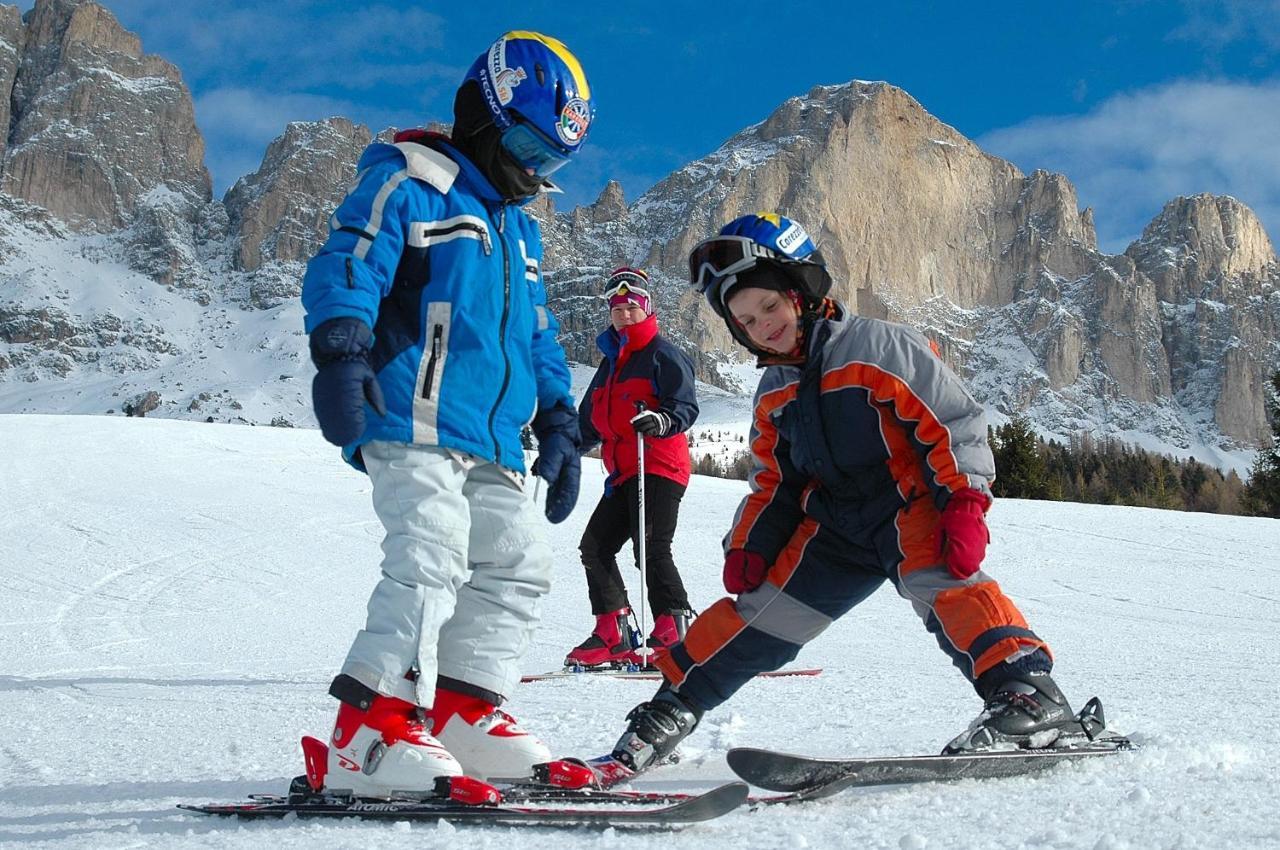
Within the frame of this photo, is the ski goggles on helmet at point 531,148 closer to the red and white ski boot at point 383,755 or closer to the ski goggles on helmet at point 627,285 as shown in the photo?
the red and white ski boot at point 383,755

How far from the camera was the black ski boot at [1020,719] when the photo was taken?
247cm

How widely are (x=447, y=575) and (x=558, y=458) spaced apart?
0.72 metres

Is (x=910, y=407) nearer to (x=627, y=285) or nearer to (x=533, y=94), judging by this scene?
(x=533, y=94)

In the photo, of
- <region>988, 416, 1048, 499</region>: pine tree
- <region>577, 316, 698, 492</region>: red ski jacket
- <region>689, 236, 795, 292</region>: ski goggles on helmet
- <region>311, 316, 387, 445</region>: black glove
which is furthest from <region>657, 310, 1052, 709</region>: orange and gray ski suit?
<region>988, 416, 1048, 499</region>: pine tree

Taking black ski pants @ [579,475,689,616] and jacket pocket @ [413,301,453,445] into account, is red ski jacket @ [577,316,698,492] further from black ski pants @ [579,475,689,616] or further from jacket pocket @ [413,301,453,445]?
jacket pocket @ [413,301,453,445]

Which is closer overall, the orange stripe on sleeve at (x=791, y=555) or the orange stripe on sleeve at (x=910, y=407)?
the orange stripe on sleeve at (x=910, y=407)

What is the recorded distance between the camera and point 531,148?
9.20 feet

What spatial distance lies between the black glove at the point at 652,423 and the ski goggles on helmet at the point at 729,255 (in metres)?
2.67

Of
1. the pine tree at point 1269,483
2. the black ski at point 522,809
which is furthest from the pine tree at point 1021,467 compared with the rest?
the black ski at point 522,809

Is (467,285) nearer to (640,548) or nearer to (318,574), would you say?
(640,548)

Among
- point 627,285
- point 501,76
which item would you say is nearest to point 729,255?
point 501,76

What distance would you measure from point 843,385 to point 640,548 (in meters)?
2.98

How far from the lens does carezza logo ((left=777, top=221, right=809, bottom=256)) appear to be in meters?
2.80

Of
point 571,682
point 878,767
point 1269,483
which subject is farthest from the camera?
point 1269,483
